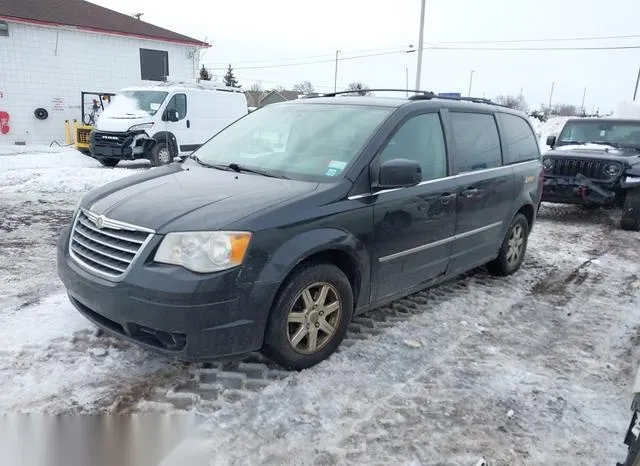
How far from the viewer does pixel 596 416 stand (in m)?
3.08

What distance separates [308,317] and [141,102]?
12274 millimetres

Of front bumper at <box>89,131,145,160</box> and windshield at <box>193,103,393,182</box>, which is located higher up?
windshield at <box>193,103,393,182</box>

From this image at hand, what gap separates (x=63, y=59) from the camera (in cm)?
2050

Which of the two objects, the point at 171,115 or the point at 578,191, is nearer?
the point at 578,191

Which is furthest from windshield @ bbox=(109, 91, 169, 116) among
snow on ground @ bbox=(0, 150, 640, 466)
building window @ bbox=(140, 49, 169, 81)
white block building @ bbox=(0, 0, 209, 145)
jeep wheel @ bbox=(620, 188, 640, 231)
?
jeep wheel @ bbox=(620, 188, 640, 231)

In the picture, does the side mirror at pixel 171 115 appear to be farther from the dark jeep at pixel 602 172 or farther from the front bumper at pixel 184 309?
the front bumper at pixel 184 309

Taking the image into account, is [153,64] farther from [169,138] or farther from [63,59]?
[169,138]

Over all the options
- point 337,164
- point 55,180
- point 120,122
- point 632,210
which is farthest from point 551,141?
point 120,122

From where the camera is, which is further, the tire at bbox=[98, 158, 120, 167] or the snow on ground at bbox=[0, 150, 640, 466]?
A: the tire at bbox=[98, 158, 120, 167]

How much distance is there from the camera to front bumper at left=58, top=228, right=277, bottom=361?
2848 millimetres

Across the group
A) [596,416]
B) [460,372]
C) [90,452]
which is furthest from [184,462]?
[596,416]

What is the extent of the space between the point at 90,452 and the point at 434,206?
285 centimetres

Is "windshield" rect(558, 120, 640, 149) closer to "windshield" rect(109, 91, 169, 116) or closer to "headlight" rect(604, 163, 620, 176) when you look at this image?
"headlight" rect(604, 163, 620, 176)

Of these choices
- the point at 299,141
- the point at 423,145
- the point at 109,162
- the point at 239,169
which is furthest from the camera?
the point at 109,162
